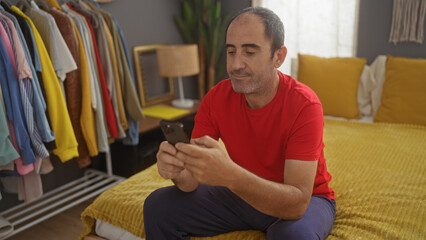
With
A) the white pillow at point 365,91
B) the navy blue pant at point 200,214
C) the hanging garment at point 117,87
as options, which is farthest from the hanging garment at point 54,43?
the white pillow at point 365,91

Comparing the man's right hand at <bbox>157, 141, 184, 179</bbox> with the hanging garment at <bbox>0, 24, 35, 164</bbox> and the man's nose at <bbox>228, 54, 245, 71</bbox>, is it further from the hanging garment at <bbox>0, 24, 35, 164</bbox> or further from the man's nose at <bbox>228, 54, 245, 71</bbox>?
the hanging garment at <bbox>0, 24, 35, 164</bbox>

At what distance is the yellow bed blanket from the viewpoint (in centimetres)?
130

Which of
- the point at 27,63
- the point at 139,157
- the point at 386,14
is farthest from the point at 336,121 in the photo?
the point at 27,63

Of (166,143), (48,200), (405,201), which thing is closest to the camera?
(166,143)

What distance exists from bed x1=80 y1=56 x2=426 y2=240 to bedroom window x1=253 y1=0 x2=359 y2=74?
1.18m

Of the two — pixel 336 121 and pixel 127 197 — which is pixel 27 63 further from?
pixel 336 121

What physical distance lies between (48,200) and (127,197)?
3.86 feet

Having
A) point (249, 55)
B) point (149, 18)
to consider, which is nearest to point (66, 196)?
point (149, 18)

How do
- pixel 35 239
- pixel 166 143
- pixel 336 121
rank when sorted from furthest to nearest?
pixel 336 121, pixel 35 239, pixel 166 143

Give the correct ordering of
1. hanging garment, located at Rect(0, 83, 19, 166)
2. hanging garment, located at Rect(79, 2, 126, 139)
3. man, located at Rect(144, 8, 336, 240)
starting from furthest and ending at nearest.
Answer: hanging garment, located at Rect(79, 2, 126, 139), hanging garment, located at Rect(0, 83, 19, 166), man, located at Rect(144, 8, 336, 240)

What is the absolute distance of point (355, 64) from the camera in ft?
8.99

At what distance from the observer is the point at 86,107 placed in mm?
2180

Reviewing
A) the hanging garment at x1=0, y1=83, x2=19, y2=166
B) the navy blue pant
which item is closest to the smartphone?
the navy blue pant

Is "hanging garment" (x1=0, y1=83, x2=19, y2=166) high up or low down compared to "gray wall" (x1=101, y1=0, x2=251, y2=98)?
down
